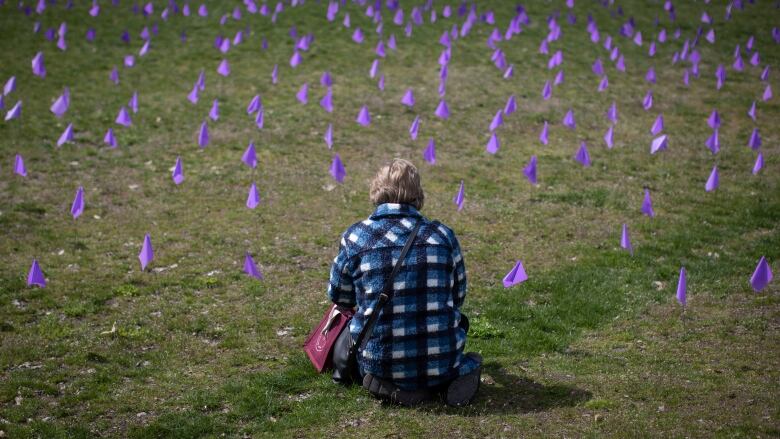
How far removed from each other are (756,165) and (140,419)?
28.9 feet

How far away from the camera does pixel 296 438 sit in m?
5.51

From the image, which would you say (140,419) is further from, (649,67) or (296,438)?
(649,67)

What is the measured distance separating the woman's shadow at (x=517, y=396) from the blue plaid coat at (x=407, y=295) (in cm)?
36

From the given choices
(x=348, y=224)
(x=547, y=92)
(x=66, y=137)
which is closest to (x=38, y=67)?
(x=66, y=137)

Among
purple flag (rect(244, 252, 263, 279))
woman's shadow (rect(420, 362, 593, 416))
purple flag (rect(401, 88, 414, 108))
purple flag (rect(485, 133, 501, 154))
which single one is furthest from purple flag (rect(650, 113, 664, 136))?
woman's shadow (rect(420, 362, 593, 416))

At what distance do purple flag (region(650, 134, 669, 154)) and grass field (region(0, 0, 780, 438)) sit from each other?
0.19m

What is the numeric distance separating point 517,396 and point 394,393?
95cm

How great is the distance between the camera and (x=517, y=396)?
5.94 m

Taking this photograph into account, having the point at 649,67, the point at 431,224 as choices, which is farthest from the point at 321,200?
the point at 649,67

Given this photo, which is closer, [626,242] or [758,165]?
[626,242]

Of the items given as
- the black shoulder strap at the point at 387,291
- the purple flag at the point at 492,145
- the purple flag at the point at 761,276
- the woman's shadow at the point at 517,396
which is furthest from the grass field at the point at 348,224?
the black shoulder strap at the point at 387,291

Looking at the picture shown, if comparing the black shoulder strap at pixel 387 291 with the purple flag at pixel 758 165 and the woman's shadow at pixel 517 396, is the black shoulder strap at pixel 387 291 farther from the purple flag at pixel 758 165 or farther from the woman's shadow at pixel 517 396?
the purple flag at pixel 758 165

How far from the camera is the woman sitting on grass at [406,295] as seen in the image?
216 inches

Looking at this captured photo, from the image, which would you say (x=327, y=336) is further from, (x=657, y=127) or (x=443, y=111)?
(x=657, y=127)
